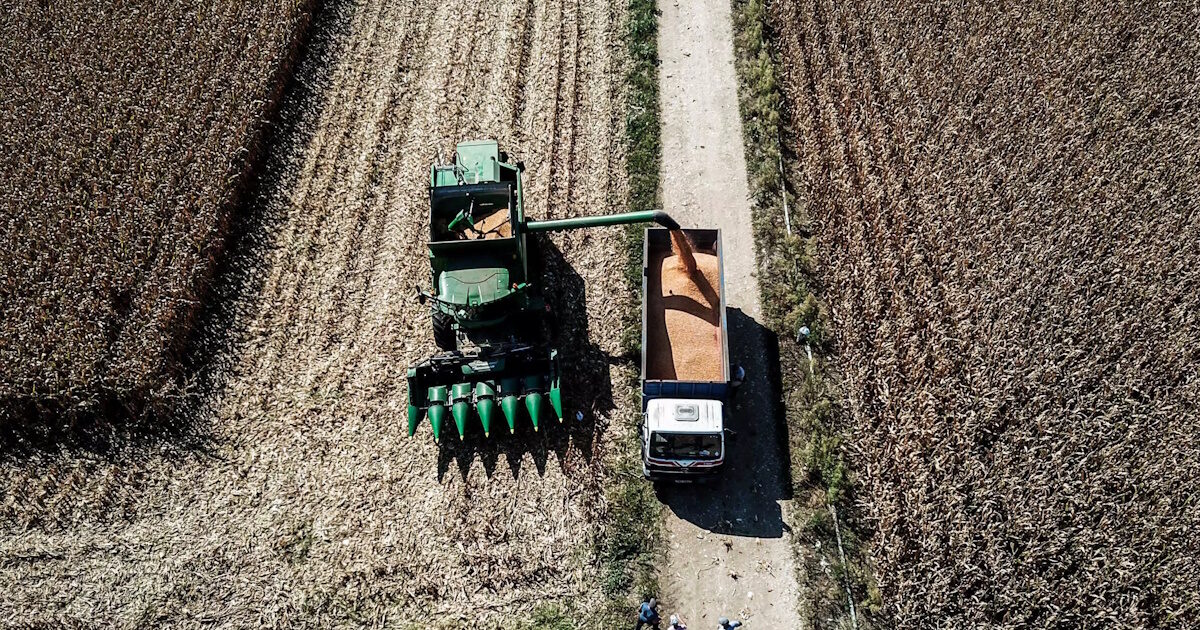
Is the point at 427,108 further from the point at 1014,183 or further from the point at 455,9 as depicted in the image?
the point at 1014,183

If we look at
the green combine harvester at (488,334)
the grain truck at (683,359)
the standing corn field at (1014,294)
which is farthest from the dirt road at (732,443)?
the green combine harvester at (488,334)

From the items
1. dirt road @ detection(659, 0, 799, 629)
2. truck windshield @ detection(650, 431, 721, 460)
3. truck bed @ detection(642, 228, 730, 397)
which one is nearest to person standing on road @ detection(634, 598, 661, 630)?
dirt road @ detection(659, 0, 799, 629)

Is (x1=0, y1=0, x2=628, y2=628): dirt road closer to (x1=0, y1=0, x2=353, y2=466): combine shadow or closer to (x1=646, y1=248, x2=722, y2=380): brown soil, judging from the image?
(x1=0, y1=0, x2=353, y2=466): combine shadow

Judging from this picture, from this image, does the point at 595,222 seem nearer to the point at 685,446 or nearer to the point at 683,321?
the point at 683,321

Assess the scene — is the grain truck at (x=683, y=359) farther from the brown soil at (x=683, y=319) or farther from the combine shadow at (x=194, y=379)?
the combine shadow at (x=194, y=379)

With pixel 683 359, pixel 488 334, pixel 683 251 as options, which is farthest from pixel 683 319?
pixel 488 334

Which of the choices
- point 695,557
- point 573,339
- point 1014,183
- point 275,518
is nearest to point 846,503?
point 695,557
